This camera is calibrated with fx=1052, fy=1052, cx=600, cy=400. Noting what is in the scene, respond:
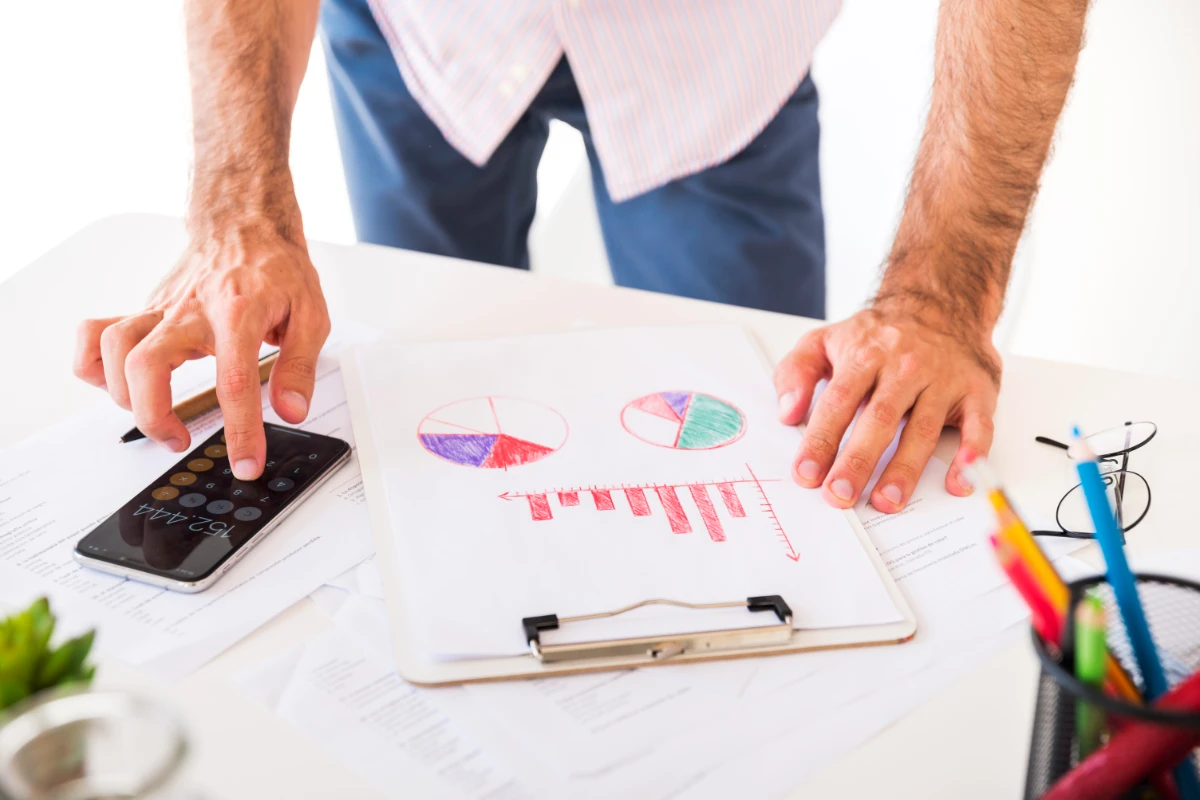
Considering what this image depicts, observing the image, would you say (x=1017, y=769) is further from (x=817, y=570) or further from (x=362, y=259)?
(x=362, y=259)

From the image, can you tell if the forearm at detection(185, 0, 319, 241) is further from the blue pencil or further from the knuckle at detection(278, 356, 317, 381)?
the blue pencil

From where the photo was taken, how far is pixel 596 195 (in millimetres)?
1227

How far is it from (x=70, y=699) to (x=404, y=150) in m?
0.95

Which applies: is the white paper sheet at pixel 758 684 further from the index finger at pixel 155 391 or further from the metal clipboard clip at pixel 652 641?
the index finger at pixel 155 391

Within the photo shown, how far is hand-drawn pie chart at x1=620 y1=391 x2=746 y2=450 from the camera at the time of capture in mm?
705

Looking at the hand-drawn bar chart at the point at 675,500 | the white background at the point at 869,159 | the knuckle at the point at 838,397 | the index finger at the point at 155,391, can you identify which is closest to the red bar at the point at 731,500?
the hand-drawn bar chart at the point at 675,500

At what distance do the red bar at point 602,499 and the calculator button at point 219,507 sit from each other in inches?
8.6

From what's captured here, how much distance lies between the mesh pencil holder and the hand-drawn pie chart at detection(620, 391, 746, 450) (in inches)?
12.2

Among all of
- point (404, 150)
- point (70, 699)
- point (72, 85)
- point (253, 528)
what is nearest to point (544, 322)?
point (253, 528)

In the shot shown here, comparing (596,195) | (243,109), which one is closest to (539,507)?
(243,109)

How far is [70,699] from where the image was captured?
32cm

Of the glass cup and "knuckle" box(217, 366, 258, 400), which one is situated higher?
the glass cup

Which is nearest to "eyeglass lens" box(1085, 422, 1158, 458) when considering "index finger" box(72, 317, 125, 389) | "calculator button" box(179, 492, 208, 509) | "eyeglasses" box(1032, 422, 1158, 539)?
"eyeglasses" box(1032, 422, 1158, 539)

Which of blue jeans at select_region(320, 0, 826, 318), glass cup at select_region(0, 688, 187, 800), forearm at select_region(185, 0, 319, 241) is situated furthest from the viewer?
blue jeans at select_region(320, 0, 826, 318)
